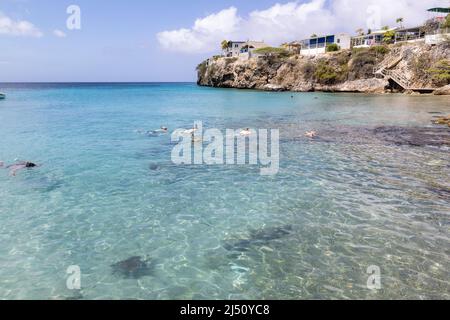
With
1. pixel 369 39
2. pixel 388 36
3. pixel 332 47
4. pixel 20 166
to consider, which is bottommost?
pixel 20 166

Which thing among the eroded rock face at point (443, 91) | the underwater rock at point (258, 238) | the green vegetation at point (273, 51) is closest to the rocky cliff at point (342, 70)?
the green vegetation at point (273, 51)

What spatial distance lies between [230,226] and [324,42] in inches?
3965

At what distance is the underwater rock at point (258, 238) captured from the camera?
30.2 ft

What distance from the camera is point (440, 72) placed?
6775cm

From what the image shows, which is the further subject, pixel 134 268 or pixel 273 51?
pixel 273 51

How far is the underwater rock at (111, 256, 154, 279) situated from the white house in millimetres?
100876

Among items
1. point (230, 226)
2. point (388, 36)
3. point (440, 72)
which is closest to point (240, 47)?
point (388, 36)

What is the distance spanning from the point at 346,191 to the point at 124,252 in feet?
29.2

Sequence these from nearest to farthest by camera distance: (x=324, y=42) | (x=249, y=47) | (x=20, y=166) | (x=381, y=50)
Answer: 1. (x=20, y=166)
2. (x=381, y=50)
3. (x=324, y=42)
4. (x=249, y=47)

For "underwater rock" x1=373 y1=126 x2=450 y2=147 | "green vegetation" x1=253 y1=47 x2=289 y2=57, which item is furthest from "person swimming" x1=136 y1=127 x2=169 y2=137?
"green vegetation" x1=253 y1=47 x2=289 y2=57

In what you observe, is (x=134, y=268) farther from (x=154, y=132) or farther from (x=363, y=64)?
(x=363, y=64)

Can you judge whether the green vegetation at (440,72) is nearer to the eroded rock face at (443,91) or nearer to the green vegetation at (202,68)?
the eroded rock face at (443,91)

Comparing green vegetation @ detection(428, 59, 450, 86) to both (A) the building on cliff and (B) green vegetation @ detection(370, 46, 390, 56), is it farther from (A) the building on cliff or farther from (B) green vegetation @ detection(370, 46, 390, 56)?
(A) the building on cliff

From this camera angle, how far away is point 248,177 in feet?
50.3
